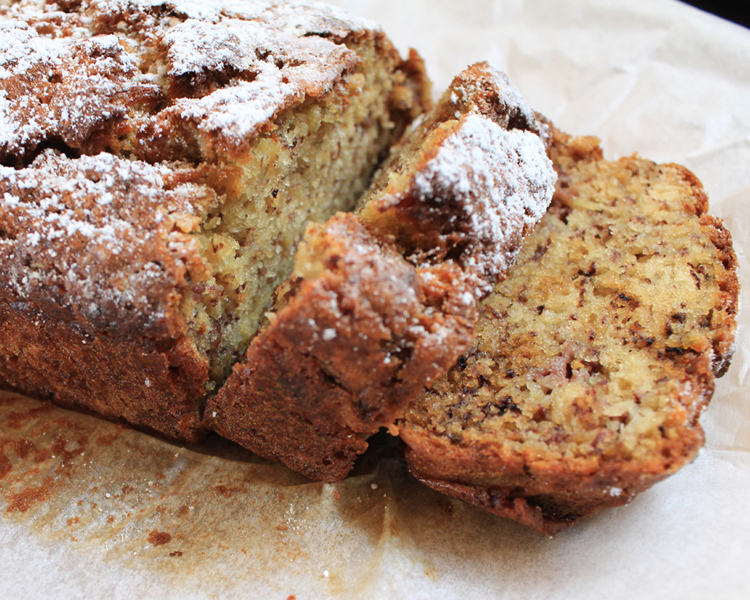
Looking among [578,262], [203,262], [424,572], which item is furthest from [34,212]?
[578,262]

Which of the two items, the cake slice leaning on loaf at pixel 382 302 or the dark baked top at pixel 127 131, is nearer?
the cake slice leaning on loaf at pixel 382 302

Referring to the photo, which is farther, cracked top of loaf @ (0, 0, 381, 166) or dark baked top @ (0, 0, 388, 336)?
cracked top of loaf @ (0, 0, 381, 166)

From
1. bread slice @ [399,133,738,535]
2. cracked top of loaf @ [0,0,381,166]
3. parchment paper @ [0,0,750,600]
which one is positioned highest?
cracked top of loaf @ [0,0,381,166]

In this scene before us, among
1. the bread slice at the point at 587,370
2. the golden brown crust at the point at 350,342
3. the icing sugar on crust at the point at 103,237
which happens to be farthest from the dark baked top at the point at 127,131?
the bread slice at the point at 587,370

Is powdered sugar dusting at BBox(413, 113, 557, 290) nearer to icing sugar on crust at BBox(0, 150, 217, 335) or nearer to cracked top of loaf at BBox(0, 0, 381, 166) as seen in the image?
cracked top of loaf at BBox(0, 0, 381, 166)

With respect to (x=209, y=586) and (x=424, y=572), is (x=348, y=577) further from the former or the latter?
(x=209, y=586)

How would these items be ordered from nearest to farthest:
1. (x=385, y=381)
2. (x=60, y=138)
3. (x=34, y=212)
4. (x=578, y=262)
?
1. (x=385, y=381)
2. (x=34, y=212)
3. (x=60, y=138)
4. (x=578, y=262)

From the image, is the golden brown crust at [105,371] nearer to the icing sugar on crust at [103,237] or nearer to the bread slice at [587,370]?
the icing sugar on crust at [103,237]

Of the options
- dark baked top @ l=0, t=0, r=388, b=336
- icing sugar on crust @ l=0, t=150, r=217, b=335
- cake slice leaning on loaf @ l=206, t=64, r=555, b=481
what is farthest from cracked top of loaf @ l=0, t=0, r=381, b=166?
cake slice leaning on loaf @ l=206, t=64, r=555, b=481
